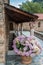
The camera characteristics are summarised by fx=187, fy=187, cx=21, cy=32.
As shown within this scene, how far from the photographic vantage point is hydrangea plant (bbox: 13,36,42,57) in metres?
6.04

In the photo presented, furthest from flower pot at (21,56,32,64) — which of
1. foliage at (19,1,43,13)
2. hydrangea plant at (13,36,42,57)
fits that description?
foliage at (19,1,43,13)

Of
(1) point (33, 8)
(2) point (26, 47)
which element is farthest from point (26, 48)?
(1) point (33, 8)

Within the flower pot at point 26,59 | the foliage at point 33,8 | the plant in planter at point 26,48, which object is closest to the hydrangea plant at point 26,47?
the plant in planter at point 26,48

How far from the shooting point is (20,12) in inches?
235

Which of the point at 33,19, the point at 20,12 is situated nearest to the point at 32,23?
the point at 33,19

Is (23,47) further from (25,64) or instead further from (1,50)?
(1,50)

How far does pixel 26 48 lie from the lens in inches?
239

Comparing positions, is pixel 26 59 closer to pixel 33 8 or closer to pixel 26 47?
pixel 26 47

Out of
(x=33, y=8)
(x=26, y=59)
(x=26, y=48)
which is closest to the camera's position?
(x=26, y=48)

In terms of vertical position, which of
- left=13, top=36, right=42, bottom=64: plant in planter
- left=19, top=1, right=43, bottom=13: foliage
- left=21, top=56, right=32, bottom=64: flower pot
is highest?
left=19, top=1, right=43, bottom=13: foliage

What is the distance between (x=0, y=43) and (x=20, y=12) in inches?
58.3

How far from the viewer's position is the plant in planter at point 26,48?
6.04 m

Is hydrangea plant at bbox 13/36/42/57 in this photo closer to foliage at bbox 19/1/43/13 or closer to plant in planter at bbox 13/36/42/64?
plant in planter at bbox 13/36/42/64

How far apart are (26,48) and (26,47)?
0.04 m
